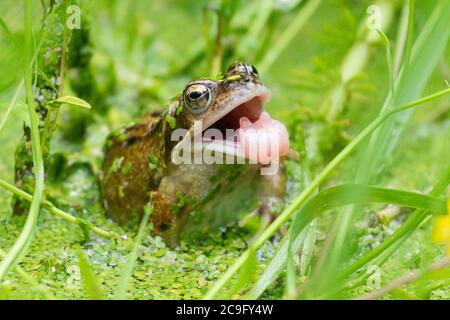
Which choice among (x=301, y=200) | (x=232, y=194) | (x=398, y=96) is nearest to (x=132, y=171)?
(x=232, y=194)

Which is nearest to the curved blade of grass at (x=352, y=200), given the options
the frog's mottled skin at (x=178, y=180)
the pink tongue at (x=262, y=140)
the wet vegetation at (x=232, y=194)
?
the wet vegetation at (x=232, y=194)

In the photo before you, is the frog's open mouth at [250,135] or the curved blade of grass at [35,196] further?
the frog's open mouth at [250,135]

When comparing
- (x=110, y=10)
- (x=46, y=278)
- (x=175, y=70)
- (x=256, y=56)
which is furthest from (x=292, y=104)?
(x=46, y=278)

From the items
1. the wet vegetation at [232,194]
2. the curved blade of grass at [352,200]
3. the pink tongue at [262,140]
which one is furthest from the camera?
the pink tongue at [262,140]

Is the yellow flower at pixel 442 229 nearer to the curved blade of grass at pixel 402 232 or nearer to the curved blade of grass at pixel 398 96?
the curved blade of grass at pixel 402 232

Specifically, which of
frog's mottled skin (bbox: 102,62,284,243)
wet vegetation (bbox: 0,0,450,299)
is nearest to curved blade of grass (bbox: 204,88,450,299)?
wet vegetation (bbox: 0,0,450,299)

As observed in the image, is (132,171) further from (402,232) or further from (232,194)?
(402,232)
